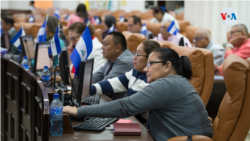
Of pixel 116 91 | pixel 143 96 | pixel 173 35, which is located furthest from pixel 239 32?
pixel 143 96

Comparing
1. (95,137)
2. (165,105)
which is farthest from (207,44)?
(95,137)

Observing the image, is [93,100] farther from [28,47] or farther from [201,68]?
[28,47]

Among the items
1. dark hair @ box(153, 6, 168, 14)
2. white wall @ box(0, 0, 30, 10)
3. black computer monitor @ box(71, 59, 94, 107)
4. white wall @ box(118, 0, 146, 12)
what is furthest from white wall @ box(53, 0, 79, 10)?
black computer monitor @ box(71, 59, 94, 107)

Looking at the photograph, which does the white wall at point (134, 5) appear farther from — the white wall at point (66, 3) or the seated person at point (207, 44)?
the seated person at point (207, 44)

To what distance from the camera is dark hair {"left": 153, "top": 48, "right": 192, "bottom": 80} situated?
1.64 metres

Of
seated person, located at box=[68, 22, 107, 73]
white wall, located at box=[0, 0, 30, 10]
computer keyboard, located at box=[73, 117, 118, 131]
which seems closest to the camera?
computer keyboard, located at box=[73, 117, 118, 131]

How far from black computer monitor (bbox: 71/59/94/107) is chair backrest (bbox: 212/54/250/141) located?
840mm

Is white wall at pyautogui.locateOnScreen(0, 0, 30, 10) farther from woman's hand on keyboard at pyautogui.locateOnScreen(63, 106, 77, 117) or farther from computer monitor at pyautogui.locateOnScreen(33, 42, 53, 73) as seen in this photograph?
woman's hand on keyboard at pyautogui.locateOnScreen(63, 106, 77, 117)

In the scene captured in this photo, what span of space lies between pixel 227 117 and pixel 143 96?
1.75ft

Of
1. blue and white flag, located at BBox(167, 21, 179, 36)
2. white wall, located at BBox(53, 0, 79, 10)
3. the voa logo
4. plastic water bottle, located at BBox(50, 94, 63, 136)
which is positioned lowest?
plastic water bottle, located at BBox(50, 94, 63, 136)

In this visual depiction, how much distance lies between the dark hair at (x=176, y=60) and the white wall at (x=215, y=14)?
3.73 m

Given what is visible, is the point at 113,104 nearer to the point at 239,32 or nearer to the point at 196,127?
the point at 196,127

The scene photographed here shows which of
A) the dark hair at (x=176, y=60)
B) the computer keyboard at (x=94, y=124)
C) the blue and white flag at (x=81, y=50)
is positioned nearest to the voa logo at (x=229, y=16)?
the dark hair at (x=176, y=60)

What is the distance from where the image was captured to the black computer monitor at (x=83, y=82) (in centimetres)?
176
